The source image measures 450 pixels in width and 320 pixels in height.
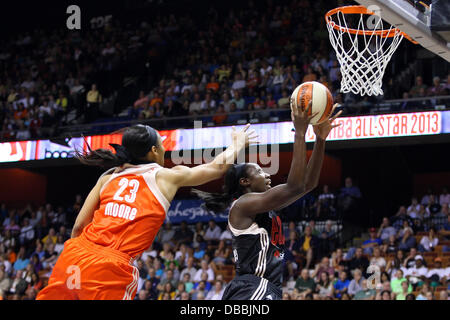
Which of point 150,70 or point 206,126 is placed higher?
point 150,70

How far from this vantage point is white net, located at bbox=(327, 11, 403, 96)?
7.27 metres

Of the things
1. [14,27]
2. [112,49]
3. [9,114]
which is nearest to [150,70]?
[112,49]

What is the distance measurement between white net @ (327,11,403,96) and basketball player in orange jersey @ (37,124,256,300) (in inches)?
151

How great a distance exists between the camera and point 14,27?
944 inches

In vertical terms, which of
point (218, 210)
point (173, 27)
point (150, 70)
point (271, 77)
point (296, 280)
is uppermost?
point (173, 27)

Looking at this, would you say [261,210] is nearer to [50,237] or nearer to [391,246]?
[391,246]

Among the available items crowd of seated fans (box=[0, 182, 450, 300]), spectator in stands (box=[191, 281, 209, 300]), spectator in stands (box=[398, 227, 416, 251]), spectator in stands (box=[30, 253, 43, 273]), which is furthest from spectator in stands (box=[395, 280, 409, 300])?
spectator in stands (box=[30, 253, 43, 273])

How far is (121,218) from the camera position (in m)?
3.58

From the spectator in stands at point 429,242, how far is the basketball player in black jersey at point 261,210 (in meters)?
8.07

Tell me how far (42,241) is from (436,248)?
8662 mm

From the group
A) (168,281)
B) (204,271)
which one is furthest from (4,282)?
(204,271)

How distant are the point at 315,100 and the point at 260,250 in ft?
3.13
